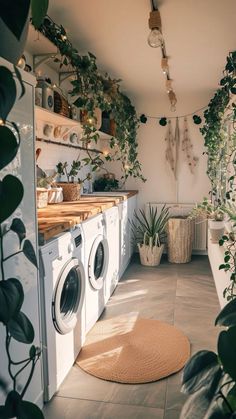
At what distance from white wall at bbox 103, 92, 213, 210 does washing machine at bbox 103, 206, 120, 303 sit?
5.24 feet

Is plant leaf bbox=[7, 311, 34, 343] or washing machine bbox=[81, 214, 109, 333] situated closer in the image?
plant leaf bbox=[7, 311, 34, 343]

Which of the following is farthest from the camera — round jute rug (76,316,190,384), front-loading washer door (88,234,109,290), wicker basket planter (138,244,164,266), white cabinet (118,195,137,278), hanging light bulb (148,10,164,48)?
wicker basket planter (138,244,164,266)

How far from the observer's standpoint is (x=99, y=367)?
2133mm

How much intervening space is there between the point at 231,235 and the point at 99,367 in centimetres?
129

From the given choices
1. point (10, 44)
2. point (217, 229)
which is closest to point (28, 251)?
point (10, 44)

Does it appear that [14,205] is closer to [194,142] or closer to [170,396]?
[170,396]

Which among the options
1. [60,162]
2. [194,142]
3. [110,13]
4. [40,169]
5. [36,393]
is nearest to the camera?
[36,393]

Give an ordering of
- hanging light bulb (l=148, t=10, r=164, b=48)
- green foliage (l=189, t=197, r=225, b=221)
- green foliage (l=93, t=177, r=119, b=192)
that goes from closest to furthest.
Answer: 1. hanging light bulb (l=148, t=10, r=164, b=48)
2. green foliage (l=189, t=197, r=225, b=221)
3. green foliage (l=93, t=177, r=119, b=192)

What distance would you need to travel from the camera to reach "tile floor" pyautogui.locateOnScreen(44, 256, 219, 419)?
175 cm

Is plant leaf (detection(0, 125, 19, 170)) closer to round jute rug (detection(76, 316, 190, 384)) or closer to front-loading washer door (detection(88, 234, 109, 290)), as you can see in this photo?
round jute rug (detection(76, 316, 190, 384))

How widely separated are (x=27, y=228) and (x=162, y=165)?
3522 mm

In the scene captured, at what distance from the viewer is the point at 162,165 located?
15.8ft

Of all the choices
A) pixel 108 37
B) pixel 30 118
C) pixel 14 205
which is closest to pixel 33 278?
pixel 30 118

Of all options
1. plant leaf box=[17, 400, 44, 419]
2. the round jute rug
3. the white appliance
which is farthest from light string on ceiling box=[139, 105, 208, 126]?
plant leaf box=[17, 400, 44, 419]
